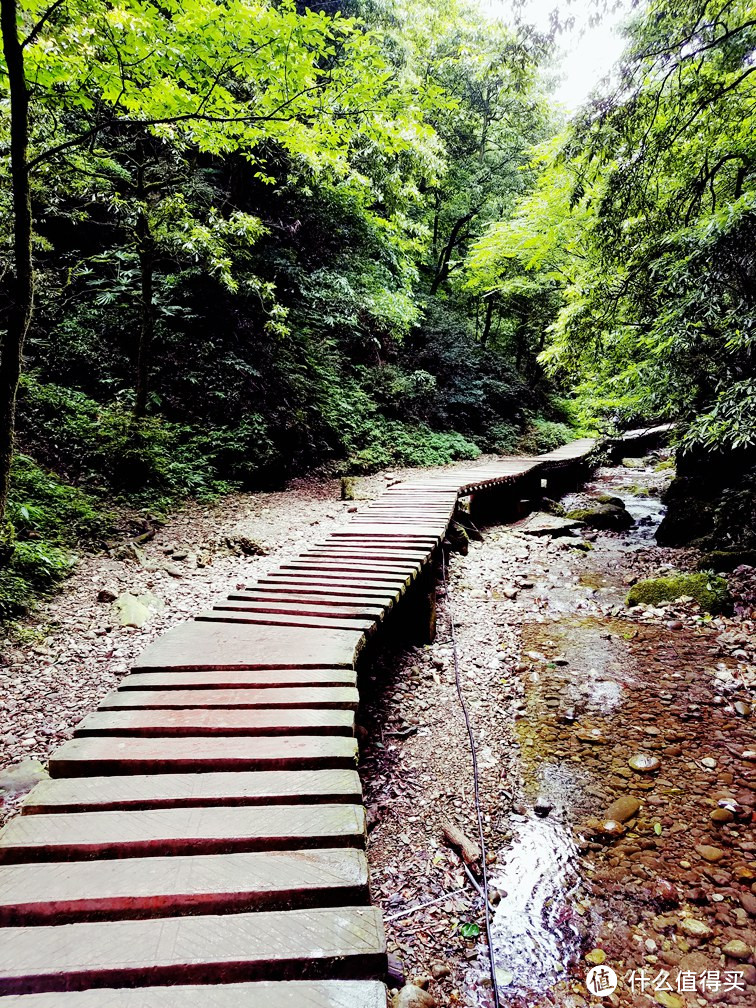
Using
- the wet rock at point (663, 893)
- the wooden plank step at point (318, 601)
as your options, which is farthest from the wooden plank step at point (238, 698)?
the wet rock at point (663, 893)

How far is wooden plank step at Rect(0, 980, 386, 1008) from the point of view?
3.90 feet

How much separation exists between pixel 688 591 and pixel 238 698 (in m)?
5.47

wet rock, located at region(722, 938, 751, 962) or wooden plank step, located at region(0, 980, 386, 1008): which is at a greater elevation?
wooden plank step, located at region(0, 980, 386, 1008)

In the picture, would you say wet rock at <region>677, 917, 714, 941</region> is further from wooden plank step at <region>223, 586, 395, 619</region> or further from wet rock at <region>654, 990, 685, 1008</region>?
wooden plank step at <region>223, 586, 395, 619</region>

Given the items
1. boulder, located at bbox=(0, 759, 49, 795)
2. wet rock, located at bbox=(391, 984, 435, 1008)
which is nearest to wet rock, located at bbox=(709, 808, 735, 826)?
wet rock, located at bbox=(391, 984, 435, 1008)

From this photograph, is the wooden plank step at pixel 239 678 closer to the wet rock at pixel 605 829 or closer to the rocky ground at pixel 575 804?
the rocky ground at pixel 575 804

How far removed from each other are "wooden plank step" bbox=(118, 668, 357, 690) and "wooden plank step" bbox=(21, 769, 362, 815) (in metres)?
0.59

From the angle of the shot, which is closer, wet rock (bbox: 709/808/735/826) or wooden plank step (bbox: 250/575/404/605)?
wet rock (bbox: 709/808/735/826)

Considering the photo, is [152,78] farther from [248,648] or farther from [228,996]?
[228,996]

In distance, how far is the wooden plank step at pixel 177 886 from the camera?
4.59 feet

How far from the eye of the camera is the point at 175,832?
165cm

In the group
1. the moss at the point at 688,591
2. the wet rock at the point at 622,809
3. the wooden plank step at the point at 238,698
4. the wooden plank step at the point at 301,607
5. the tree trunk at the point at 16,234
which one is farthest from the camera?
the moss at the point at 688,591

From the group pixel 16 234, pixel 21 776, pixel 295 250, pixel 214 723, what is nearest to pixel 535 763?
pixel 214 723

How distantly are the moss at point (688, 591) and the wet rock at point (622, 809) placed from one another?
3141 millimetres
